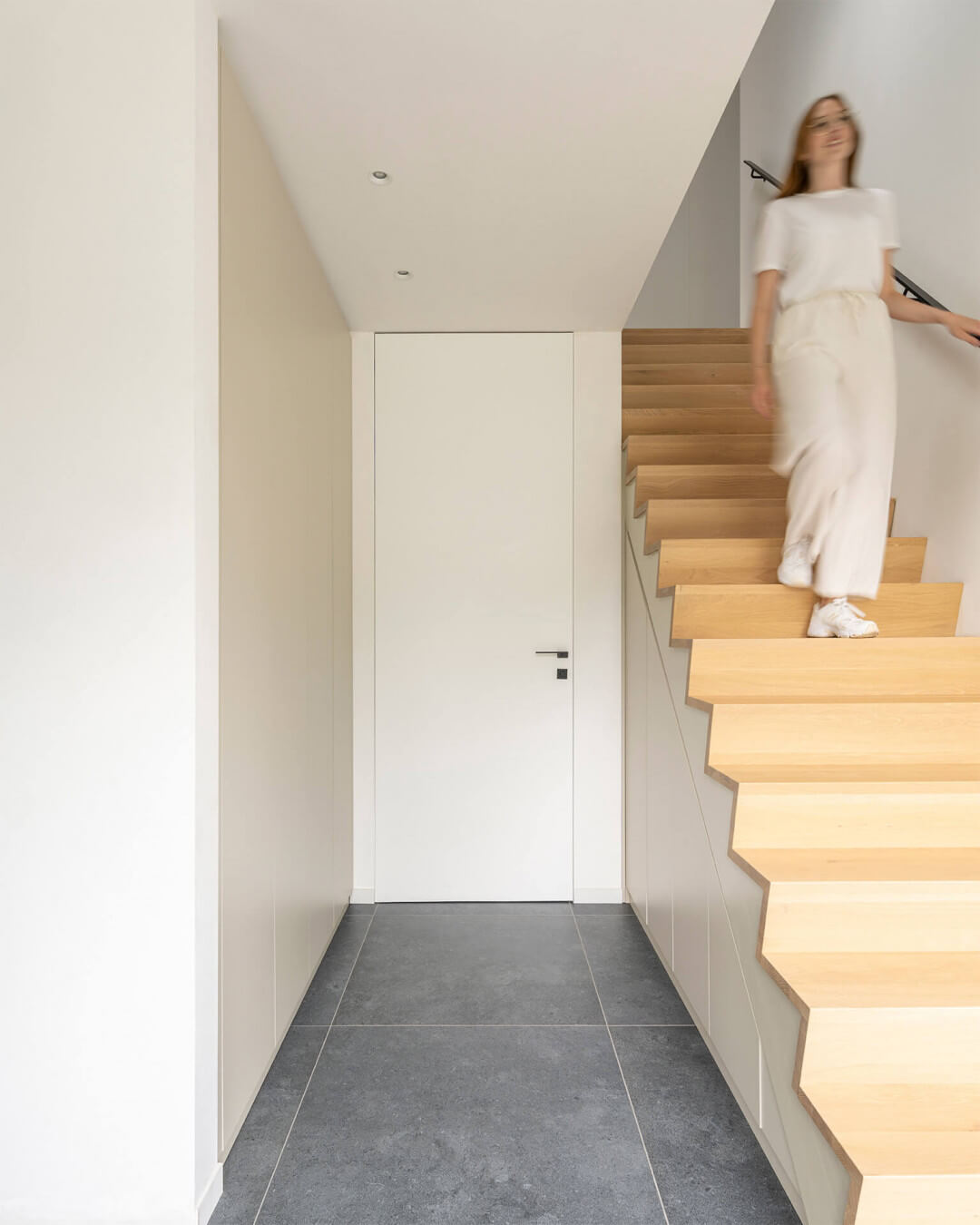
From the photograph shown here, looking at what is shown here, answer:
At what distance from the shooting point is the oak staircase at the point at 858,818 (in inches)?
52.2

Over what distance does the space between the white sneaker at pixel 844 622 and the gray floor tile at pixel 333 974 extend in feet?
5.89

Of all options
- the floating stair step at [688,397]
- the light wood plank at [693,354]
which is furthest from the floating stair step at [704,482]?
the light wood plank at [693,354]

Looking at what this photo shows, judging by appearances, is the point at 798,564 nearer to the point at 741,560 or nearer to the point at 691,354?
the point at 741,560

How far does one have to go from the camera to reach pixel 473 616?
358cm

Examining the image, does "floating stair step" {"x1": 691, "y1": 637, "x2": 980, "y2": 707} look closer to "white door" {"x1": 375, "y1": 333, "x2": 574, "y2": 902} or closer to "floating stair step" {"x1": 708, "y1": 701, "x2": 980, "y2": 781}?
"floating stair step" {"x1": 708, "y1": 701, "x2": 980, "y2": 781}

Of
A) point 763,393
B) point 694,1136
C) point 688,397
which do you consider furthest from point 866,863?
point 688,397

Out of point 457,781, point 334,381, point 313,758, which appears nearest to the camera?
point 313,758

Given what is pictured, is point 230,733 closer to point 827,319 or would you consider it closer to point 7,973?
point 7,973

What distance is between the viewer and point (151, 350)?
1580mm

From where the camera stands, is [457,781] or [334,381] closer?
[334,381]

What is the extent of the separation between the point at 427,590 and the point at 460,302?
1.14 metres

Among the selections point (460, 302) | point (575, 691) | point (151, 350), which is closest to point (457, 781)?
point (575, 691)

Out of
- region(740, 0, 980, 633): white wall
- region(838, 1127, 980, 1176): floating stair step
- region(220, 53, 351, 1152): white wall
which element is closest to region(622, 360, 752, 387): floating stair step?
region(740, 0, 980, 633): white wall

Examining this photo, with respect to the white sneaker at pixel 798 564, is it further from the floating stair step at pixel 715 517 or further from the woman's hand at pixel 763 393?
the floating stair step at pixel 715 517
